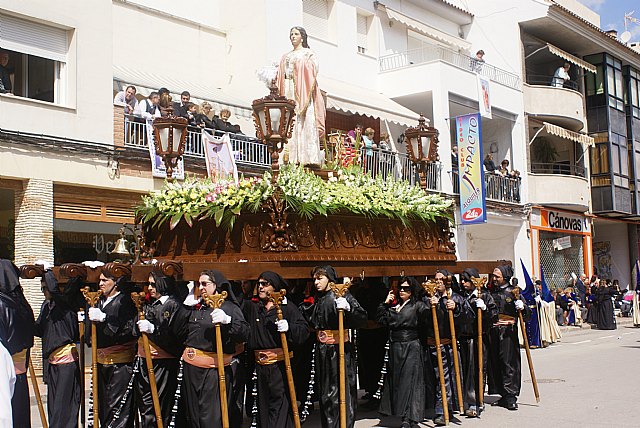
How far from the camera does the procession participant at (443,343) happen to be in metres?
10.1

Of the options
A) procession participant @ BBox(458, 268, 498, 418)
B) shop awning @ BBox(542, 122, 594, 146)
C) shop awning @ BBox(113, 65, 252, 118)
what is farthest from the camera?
shop awning @ BBox(542, 122, 594, 146)

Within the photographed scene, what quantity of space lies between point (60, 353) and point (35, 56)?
7.71 meters

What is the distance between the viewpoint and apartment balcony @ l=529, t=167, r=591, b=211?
92.9 feet

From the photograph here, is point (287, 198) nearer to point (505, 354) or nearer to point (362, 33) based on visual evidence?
point (505, 354)

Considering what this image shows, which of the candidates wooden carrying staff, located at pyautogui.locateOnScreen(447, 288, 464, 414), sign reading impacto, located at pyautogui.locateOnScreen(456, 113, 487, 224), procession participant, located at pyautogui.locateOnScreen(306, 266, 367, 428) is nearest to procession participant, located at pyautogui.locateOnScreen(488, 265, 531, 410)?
wooden carrying staff, located at pyautogui.locateOnScreen(447, 288, 464, 414)

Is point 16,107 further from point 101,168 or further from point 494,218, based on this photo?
point 494,218

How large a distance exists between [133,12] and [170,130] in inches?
334

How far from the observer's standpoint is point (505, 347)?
1117 centimetres

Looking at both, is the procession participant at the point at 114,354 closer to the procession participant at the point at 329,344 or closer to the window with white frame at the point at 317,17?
the procession participant at the point at 329,344

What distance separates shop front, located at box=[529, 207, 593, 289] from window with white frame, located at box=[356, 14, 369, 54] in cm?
895

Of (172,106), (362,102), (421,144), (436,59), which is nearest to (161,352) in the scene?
(421,144)

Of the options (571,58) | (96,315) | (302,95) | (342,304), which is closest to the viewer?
(96,315)

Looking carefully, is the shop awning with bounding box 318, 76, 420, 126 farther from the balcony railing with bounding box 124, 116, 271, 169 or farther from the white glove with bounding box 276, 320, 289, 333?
the white glove with bounding box 276, 320, 289, 333

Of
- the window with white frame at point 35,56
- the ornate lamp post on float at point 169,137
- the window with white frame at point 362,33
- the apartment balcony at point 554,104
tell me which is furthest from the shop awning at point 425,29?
the ornate lamp post on float at point 169,137
